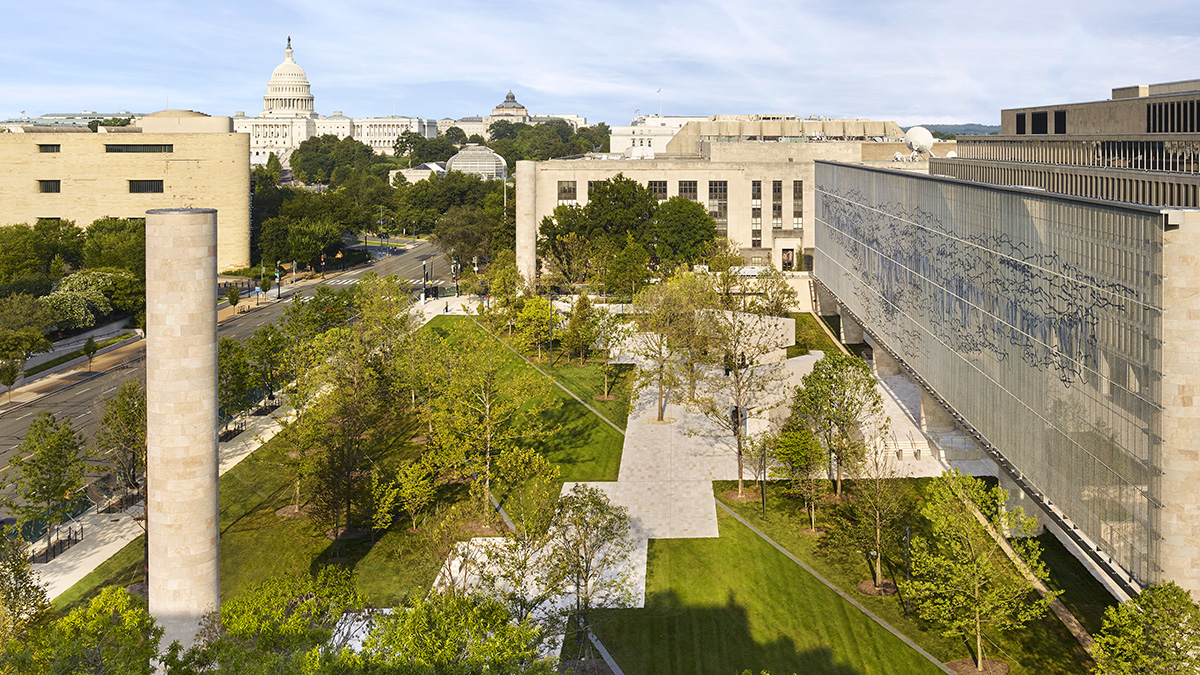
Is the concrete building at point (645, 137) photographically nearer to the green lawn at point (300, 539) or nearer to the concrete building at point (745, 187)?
the concrete building at point (745, 187)

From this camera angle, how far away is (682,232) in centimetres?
Result: 9700

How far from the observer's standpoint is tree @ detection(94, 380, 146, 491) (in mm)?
40500

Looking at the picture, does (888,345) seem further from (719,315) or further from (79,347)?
(79,347)

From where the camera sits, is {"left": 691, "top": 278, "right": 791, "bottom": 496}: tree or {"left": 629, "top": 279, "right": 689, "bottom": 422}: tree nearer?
{"left": 691, "top": 278, "right": 791, "bottom": 496}: tree

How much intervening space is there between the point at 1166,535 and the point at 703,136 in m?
109

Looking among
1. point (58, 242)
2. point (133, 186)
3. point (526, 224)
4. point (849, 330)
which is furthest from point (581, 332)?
point (133, 186)

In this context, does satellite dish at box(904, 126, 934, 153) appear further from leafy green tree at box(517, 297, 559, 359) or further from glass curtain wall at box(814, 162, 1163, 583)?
glass curtain wall at box(814, 162, 1163, 583)

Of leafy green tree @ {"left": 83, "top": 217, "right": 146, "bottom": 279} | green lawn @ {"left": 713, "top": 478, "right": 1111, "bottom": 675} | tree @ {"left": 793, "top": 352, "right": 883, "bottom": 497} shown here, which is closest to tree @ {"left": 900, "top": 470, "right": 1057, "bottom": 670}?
green lawn @ {"left": 713, "top": 478, "right": 1111, "bottom": 675}

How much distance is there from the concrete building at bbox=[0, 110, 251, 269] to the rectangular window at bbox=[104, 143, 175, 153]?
0.10m

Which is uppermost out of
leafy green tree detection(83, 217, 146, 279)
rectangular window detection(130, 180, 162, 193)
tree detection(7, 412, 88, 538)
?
rectangular window detection(130, 180, 162, 193)

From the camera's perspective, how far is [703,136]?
130000 millimetres

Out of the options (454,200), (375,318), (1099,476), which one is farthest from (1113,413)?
(454,200)

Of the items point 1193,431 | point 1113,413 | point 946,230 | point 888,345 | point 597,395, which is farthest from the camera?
point 597,395

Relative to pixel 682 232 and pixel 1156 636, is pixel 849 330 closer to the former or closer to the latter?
pixel 682 232
